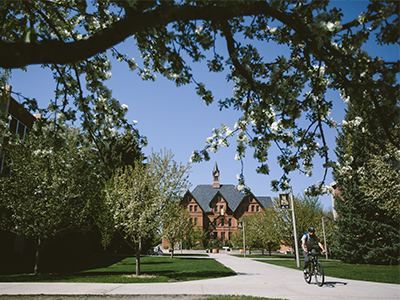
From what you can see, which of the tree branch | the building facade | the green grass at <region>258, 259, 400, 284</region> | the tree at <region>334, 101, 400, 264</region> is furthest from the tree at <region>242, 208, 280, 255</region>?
the tree branch

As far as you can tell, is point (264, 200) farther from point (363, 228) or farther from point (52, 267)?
point (52, 267)

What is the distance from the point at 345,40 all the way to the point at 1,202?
1752 cm

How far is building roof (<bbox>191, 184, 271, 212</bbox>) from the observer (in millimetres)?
69625

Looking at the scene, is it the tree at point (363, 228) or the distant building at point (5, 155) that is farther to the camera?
the tree at point (363, 228)

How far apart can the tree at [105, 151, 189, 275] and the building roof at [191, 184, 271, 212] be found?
55.5m

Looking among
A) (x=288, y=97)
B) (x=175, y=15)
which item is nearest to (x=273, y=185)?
(x=288, y=97)

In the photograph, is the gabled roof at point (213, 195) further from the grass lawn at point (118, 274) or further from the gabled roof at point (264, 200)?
the grass lawn at point (118, 274)

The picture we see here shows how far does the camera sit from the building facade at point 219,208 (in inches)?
2650

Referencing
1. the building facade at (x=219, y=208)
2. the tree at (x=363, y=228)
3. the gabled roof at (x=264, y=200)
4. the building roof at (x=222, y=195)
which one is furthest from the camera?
the gabled roof at (x=264, y=200)

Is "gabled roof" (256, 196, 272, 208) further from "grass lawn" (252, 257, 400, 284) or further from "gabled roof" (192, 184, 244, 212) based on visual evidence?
"grass lawn" (252, 257, 400, 284)

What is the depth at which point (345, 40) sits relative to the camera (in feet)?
14.4

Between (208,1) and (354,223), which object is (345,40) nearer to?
(208,1)

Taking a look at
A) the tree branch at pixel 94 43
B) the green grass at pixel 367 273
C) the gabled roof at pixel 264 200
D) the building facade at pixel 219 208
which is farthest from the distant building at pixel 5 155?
the gabled roof at pixel 264 200

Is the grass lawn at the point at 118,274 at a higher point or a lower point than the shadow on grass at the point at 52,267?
higher
